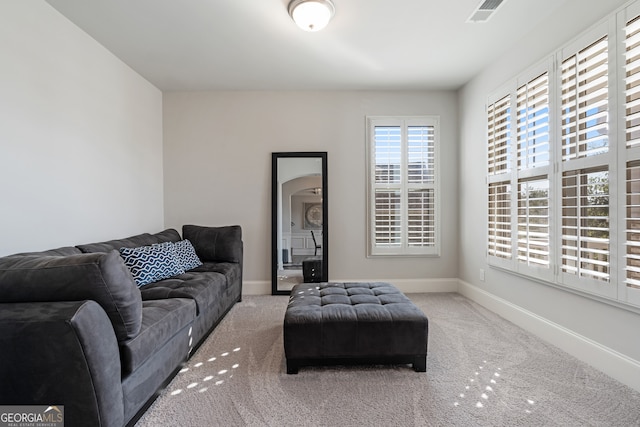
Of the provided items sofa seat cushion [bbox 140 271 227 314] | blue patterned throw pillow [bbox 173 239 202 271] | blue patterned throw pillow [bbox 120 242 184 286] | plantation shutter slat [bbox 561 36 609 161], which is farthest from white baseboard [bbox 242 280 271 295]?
plantation shutter slat [bbox 561 36 609 161]

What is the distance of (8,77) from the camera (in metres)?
2.08

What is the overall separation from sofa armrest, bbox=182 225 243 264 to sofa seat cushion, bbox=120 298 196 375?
1.32 metres

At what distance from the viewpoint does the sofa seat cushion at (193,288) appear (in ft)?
7.84

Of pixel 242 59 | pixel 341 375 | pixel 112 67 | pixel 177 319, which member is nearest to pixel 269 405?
pixel 341 375

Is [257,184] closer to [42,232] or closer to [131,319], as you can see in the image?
[42,232]

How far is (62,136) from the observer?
2529mm

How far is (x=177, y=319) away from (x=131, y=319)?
1.80 ft

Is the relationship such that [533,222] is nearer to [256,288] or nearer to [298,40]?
[298,40]

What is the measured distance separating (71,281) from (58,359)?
0.32m

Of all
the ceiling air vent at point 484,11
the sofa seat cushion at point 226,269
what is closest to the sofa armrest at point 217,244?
the sofa seat cushion at point 226,269

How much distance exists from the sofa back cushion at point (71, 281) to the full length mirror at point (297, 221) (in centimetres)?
269

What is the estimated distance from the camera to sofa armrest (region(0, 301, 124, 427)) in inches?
49.7

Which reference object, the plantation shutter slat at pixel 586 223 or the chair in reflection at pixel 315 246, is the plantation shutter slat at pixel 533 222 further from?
the chair in reflection at pixel 315 246

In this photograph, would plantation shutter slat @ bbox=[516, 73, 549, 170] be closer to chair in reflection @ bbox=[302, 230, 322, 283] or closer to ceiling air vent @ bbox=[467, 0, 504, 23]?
ceiling air vent @ bbox=[467, 0, 504, 23]
